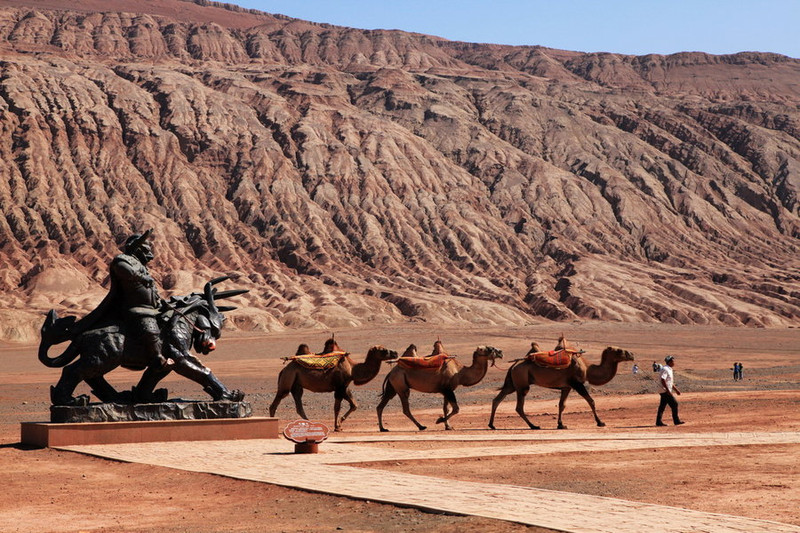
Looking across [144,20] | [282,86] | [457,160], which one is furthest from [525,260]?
[144,20]

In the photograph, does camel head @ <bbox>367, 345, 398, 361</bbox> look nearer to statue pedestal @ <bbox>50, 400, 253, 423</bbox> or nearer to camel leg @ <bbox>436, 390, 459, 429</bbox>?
camel leg @ <bbox>436, 390, 459, 429</bbox>

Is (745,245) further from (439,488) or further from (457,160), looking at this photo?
(439,488)

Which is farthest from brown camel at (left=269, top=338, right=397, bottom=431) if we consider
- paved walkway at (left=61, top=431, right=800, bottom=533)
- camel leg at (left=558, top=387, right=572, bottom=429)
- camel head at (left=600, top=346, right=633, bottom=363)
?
camel head at (left=600, top=346, right=633, bottom=363)

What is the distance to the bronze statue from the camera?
65.7 feet

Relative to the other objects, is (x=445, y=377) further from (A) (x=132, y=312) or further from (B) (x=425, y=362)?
(A) (x=132, y=312)

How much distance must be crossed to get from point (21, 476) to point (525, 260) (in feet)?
338

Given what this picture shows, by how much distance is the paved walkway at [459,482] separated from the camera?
10969 millimetres

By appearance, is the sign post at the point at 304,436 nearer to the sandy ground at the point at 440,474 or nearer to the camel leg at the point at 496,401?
the sandy ground at the point at 440,474

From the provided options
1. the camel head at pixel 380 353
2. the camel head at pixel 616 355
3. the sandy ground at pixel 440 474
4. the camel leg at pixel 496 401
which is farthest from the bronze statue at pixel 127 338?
the camel head at pixel 616 355

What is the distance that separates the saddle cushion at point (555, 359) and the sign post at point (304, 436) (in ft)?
28.5

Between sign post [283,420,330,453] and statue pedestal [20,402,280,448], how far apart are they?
3.06 metres

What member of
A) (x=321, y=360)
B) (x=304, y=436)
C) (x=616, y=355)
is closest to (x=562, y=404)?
(x=616, y=355)

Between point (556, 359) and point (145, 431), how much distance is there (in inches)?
380

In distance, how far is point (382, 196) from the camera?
389ft
